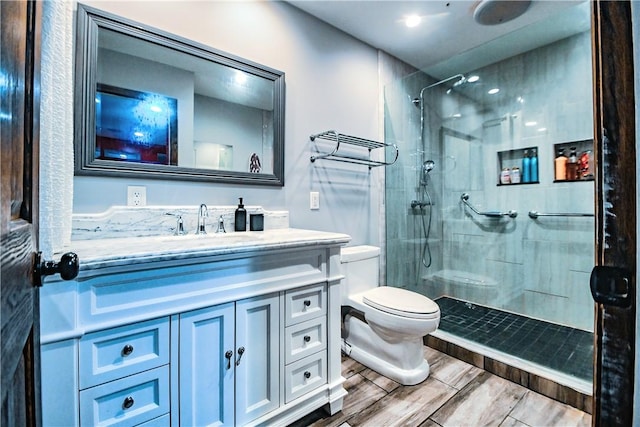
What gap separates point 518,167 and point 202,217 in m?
2.64

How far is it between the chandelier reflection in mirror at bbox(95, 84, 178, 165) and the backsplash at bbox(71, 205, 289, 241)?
9.6 inches

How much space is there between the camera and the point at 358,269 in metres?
1.93

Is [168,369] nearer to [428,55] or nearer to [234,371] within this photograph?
[234,371]

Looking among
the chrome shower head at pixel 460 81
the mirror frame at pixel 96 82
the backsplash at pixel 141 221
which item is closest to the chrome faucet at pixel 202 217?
the backsplash at pixel 141 221

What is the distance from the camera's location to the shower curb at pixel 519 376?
142 cm

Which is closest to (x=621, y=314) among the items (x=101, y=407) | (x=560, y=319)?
(x=101, y=407)

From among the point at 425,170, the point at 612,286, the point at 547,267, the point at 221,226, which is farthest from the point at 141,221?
the point at 547,267

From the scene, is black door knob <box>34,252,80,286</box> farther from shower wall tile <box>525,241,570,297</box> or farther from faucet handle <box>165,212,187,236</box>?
shower wall tile <box>525,241,570,297</box>

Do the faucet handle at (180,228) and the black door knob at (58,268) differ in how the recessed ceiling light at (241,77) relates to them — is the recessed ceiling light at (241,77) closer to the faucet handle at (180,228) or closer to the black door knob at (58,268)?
the faucet handle at (180,228)

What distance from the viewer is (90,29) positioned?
48.2 inches

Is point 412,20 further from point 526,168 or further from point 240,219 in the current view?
point 240,219

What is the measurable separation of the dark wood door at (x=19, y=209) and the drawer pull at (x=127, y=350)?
398 mm

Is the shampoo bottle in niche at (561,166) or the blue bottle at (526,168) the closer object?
the shampoo bottle in niche at (561,166)

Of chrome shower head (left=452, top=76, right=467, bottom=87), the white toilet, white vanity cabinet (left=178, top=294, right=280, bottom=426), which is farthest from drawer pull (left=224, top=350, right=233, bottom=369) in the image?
chrome shower head (left=452, top=76, right=467, bottom=87)
